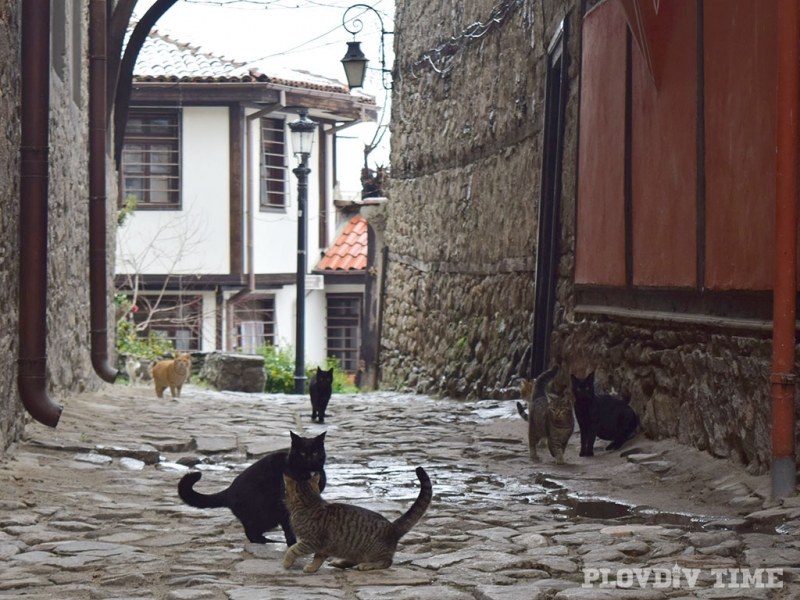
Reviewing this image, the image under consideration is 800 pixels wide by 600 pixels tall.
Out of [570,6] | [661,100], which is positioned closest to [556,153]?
[570,6]

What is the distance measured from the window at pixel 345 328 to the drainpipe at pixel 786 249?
1933 centimetres

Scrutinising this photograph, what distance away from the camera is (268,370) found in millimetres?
18641

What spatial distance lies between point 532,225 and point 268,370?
8.86 metres

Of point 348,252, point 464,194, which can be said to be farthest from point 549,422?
point 348,252

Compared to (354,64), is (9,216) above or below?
below

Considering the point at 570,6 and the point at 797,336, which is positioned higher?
the point at 570,6

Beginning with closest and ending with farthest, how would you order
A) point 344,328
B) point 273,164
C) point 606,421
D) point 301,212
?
1. point 606,421
2. point 301,212
3. point 273,164
4. point 344,328

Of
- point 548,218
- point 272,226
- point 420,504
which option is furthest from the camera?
point 272,226

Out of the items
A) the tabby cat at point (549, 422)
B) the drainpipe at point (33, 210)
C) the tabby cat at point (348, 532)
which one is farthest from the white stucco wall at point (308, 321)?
the tabby cat at point (348, 532)

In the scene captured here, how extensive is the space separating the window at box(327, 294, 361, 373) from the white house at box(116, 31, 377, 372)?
2239 mm

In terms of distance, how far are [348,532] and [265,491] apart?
23.7 inches

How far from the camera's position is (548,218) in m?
9.84

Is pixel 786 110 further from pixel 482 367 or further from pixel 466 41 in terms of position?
pixel 466 41

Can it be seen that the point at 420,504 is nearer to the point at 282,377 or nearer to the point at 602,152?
the point at 602,152
